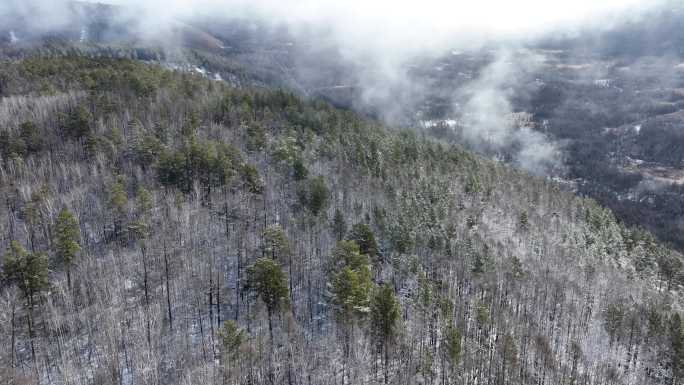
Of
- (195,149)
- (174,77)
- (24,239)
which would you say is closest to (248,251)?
(195,149)

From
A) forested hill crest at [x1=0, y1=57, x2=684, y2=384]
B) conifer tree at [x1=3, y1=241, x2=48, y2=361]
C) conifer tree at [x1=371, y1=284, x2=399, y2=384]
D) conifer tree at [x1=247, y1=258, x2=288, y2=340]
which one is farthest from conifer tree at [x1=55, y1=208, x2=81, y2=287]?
conifer tree at [x1=371, y1=284, x2=399, y2=384]

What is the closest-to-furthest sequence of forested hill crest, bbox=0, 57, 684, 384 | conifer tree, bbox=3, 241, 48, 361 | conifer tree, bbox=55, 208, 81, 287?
conifer tree, bbox=3, 241, 48, 361 < forested hill crest, bbox=0, 57, 684, 384 < conifer tree, bbox=55, 208, 81, 287

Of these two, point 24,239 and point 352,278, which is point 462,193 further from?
point 24,239

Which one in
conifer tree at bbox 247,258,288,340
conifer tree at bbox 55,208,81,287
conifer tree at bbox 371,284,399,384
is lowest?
conifer tree at bbox 371,284,399,384

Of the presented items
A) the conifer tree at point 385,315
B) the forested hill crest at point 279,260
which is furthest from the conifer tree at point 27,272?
the conifer tree at point 385,315

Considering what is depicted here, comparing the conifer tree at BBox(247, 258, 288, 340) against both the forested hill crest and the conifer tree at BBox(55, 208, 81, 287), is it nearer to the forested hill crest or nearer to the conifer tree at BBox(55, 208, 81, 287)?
the forested hill crest

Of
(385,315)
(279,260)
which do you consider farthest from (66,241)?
(385,315)

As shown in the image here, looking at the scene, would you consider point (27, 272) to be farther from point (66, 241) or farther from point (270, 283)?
point (270, 283)

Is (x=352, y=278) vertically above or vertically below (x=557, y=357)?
above
